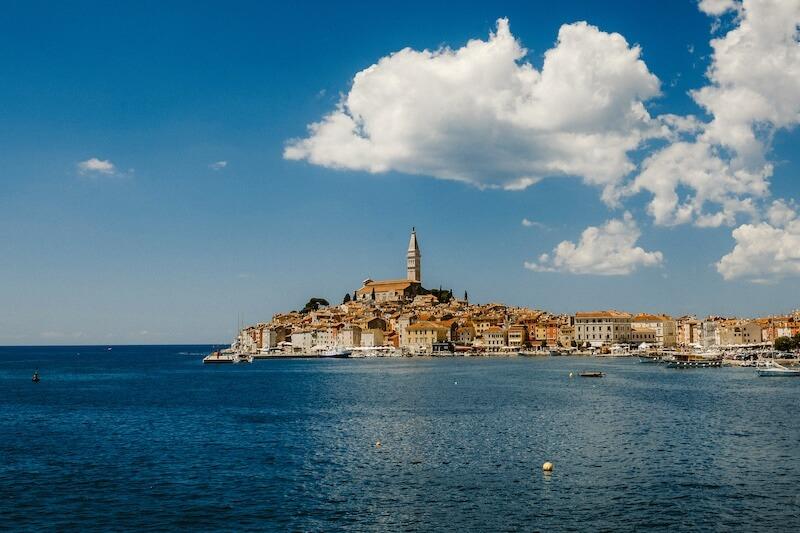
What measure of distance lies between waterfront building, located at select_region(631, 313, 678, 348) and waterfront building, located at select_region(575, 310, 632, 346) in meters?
3.48

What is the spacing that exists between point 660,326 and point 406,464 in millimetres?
147778

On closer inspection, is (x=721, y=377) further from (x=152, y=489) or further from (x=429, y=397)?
(x=152, y=489)

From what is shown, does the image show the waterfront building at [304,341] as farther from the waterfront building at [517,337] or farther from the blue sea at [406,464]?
the blue sea at [406,464]

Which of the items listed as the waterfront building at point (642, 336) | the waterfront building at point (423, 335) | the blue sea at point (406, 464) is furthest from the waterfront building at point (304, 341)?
the blue sea at point (406, 464)

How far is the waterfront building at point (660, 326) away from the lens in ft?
534

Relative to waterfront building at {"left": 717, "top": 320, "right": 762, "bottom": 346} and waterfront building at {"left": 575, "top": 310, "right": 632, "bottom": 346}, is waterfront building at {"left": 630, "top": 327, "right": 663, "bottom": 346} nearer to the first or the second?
waterfront building at {"left": 575, "top": 310, "right": 632, "bottom": 346}

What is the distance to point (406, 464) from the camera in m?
27.7

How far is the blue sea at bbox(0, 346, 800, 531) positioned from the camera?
20.6 meters

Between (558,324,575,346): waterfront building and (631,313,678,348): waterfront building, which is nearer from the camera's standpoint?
(558,324,575,346): waterfront building

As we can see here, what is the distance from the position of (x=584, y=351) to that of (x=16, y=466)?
447ft

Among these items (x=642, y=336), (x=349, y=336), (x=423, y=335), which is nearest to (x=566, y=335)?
(x=642, y=336)

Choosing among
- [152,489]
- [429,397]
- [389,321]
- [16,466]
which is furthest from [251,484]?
[389,321]

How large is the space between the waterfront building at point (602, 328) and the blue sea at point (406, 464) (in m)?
107

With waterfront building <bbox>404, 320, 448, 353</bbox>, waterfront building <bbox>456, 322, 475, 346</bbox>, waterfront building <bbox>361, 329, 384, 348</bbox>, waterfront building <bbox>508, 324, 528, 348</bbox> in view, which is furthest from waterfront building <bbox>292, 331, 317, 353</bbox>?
waterfront building <bbox>508, 324, 528, 348</bbox>
